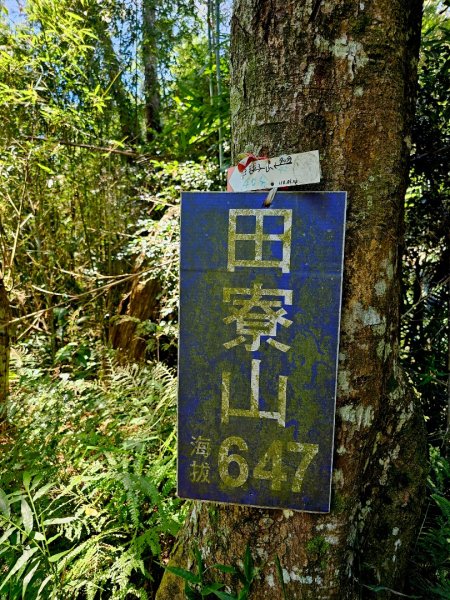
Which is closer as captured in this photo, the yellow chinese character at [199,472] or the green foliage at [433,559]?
the yellow chinese character at [199,472]

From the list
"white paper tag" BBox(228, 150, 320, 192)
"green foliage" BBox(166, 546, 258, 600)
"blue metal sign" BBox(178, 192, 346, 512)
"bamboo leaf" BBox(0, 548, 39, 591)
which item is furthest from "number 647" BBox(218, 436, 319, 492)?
"bamboo leaf" BBox(0, 548, 39, 591)

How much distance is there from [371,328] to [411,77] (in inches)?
25.4

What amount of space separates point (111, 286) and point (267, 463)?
245cm

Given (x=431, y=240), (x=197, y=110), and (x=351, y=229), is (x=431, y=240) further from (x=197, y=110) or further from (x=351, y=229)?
(x=197, y=110)

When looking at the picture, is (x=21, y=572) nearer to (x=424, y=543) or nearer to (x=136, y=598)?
(x=136, y=598)

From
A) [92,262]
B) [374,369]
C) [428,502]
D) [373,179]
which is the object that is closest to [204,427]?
[374,369]

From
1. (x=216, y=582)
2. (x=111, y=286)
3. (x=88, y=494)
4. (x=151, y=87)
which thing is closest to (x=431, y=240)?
(x=216, y=582)

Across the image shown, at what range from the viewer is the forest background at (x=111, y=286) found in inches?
61.3

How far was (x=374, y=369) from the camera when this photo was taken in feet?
3.69

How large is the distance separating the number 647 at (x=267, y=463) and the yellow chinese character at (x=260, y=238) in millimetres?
426

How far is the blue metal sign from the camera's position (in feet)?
3.52

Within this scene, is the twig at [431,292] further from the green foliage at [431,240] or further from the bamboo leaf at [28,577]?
the bamboo leaf at [28,577]

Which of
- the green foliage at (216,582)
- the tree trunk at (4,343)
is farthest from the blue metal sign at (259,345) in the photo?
the tree trunk at (4,343)

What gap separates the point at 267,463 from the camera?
1.13 metres
